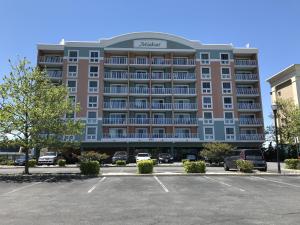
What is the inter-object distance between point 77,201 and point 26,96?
1327cm

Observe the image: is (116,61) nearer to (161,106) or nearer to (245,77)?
(161,106)

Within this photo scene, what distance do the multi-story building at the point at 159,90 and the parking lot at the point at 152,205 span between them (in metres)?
34.1

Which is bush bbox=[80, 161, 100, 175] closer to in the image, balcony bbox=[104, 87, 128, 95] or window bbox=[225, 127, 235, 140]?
balcony bbox=[104, 87, 128, 95]

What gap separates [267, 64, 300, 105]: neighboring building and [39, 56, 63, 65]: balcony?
1399 inches

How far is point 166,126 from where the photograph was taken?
49.3 metres

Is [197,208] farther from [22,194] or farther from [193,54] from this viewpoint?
[193,54]

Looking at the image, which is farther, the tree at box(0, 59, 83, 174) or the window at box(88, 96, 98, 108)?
the window at box(88, 96, 98, 108)

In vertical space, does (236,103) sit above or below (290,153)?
above

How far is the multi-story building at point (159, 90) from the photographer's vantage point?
48.9 meters

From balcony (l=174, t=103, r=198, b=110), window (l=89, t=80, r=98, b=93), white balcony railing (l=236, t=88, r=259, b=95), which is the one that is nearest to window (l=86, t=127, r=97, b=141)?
window (l=89, t=80, r=98, b=93)

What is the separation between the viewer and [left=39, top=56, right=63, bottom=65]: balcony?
50.0 m

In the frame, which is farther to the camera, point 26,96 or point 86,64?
point 86,64

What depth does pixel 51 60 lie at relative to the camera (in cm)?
5044

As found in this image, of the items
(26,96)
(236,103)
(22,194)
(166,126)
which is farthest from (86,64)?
(22,194)
